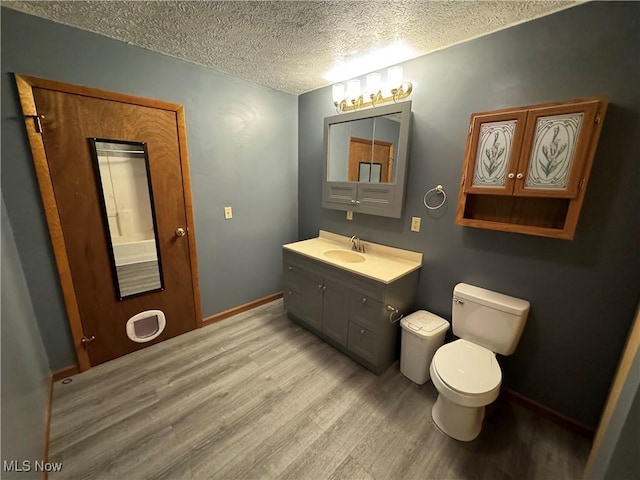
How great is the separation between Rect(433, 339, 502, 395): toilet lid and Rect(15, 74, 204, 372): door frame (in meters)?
2.27

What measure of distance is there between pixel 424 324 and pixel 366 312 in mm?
434

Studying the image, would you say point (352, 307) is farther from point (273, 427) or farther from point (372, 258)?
point (273, 427)

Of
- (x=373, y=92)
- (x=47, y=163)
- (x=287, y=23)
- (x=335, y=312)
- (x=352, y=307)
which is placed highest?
(x=287, y=23)

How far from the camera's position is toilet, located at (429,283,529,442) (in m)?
1.34

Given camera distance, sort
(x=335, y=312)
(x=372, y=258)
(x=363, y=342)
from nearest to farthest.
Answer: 1. (x=363, y=342)
2. (x=335, y=312)
3. (x=372, y=258)

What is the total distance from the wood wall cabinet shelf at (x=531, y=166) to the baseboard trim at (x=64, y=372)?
2.98m

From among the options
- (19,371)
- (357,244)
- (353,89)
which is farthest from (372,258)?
(19,371)

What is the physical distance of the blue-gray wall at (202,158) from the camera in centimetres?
149

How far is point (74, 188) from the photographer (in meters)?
1.68

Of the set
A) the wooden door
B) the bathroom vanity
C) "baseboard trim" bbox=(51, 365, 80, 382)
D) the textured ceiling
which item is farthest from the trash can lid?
"baseboard trim" bbox=(51, 365, 80, 382)

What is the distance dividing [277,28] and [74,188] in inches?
66.9

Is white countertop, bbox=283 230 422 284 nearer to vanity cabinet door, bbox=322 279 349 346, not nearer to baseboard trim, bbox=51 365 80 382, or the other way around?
vanity cabinet door, bbox=322 279 349 346

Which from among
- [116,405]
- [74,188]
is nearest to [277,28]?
[74,188]

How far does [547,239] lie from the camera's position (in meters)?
1.47
